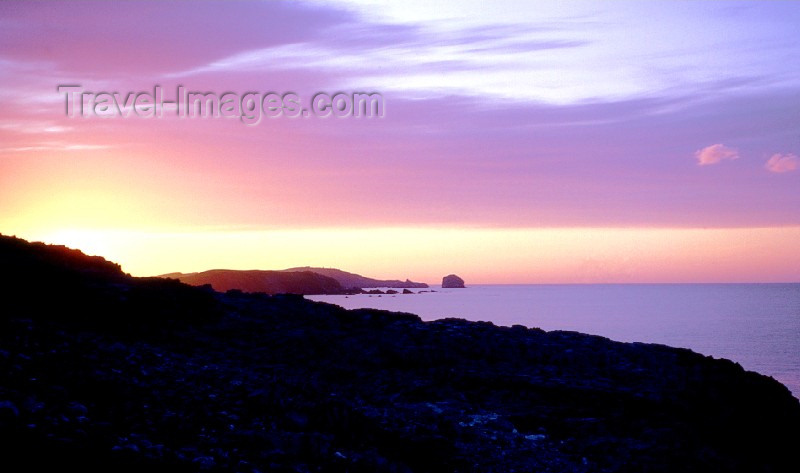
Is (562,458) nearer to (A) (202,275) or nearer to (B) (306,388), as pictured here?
(B) (306,388)

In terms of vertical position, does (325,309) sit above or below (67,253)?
below

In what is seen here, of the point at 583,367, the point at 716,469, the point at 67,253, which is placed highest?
the point at 67,253

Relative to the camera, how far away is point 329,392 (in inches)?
758

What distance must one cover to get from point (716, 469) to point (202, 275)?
186 m

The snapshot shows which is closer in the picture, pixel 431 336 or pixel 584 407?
pixel 584 407

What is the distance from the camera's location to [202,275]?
192500mm

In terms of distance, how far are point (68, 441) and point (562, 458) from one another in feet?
34.5

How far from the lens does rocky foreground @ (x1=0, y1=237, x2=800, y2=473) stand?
1347 centimetres

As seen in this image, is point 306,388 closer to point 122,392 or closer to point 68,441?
point 122,392

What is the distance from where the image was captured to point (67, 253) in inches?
1240

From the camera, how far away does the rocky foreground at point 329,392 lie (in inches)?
530

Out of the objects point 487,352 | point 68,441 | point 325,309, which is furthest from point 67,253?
point 68,441

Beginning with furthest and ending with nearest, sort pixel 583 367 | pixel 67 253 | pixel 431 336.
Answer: pixel 67 253
pixel 431 336
pixel 583 367

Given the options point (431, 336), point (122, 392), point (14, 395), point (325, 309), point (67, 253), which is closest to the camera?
point (14, 395)
